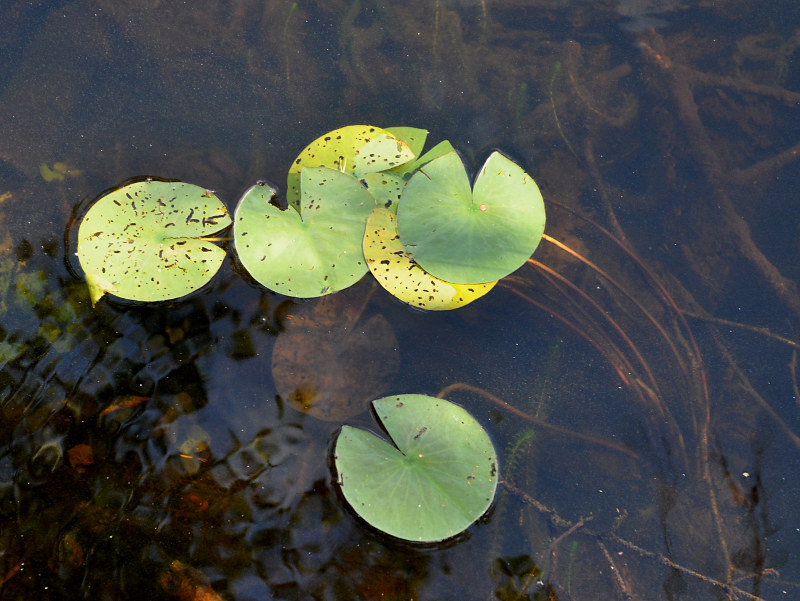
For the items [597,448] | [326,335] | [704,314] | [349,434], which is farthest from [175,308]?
[704,314]

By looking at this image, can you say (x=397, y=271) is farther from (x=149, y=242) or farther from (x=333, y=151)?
(x=149, y=242)

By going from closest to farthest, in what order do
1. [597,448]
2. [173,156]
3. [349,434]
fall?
[349,434] < [597,448] < [173,156]

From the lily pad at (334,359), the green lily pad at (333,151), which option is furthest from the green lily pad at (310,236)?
the lily pad at (334,359)

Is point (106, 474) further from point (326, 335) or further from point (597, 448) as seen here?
point (597, 448)

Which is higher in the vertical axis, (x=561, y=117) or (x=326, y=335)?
(x=561, y=117)

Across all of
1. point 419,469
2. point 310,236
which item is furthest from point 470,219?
point 419,469

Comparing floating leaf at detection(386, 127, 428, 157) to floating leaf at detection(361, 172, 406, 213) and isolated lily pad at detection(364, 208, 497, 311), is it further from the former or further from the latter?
isolated lily pad at detection(364, 208, 497, 311)

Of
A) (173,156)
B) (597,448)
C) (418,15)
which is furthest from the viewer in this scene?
(418,15)
